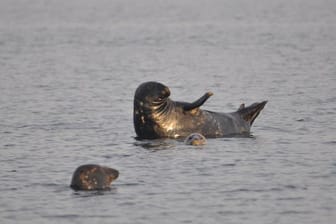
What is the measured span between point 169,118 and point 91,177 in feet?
13.9

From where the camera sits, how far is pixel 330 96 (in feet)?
79.3

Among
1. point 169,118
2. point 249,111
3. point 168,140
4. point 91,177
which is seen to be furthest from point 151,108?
point 91,177

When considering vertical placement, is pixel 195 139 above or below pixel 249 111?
below

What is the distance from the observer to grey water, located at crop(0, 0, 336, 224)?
13641 millimetres

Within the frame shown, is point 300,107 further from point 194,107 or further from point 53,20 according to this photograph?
point 53,20

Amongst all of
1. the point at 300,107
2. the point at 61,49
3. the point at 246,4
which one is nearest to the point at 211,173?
the point at 300,107

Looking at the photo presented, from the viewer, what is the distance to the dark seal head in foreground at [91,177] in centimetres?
1429

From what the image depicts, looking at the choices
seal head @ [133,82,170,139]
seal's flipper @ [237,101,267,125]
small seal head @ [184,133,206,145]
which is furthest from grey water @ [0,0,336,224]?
seal's flipper @ [237,101,267,125]

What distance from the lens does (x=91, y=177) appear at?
14281 millimetres

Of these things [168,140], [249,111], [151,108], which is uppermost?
[151,108]

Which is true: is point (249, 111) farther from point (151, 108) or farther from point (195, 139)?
point (151, 108)

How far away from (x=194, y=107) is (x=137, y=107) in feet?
3.18

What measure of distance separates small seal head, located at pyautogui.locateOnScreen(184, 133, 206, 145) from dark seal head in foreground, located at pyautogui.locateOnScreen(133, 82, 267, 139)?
56 cm

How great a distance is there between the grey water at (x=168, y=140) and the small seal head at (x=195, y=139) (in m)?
0.14
